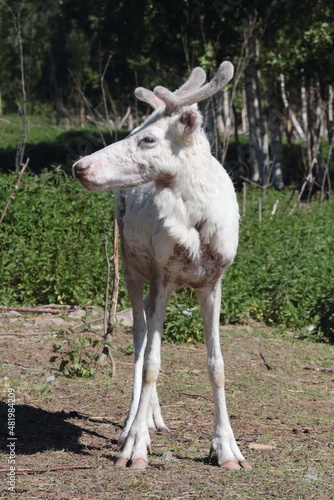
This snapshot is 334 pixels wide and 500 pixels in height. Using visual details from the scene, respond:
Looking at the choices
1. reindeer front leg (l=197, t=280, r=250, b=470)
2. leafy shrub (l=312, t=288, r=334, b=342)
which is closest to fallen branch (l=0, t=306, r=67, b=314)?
leafy shrub (l=312, t=288, r=334, b=342)

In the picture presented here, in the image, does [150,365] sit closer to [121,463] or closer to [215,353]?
[215,353]

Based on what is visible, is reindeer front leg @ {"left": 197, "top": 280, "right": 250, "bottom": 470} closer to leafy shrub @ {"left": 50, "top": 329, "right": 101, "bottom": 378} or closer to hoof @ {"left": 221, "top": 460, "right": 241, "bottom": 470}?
hoof @ {"left": 221, "top": 460, "right": 241, "bottom": 470}

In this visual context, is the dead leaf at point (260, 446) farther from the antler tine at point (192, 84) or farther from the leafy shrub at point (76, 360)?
the antler tine at point (192, 84)

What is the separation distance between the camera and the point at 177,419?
18.4ft

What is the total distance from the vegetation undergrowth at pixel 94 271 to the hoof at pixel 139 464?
10.5 feet

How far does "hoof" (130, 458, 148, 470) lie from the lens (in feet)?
14.7

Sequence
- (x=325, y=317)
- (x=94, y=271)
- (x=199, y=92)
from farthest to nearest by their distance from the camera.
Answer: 1. (x=94, y=271)
2. (x=325, y=317)
3. (x=199, y=92)

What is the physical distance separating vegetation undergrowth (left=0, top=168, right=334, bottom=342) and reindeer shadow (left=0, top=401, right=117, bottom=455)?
7.86 feet

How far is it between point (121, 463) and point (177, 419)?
1.11m

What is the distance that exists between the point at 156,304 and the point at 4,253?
4302mm

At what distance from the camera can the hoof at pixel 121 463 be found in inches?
178

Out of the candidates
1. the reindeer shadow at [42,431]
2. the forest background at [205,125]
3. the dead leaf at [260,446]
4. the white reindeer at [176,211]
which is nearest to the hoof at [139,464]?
the white reindeer at [176,211]

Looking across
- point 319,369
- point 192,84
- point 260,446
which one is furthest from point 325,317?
point 192,84

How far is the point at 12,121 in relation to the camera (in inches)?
1726
